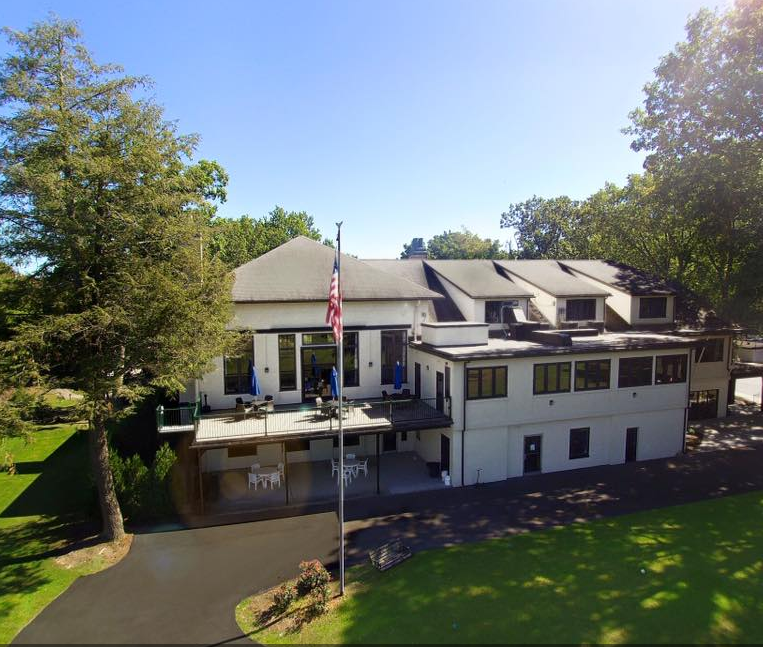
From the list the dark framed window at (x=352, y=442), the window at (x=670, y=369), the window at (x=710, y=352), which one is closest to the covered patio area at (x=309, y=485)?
the dark framed window at (x=352, y=442)

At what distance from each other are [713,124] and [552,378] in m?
15.7

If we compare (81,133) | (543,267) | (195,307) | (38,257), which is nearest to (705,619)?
(195,307)

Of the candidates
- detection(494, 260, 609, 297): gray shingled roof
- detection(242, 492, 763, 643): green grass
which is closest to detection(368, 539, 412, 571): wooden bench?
detection(242, 492, 763, 643): green grass

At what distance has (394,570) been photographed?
43.5ft

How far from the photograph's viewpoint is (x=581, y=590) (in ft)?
40.1

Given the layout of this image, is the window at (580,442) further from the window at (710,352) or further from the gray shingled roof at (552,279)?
the window at (710,352)

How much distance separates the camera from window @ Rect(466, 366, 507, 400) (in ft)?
63.5

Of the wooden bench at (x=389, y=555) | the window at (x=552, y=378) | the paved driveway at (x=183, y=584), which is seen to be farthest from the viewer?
the window at (x=552, y=378)

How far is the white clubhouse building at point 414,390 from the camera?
1917cm

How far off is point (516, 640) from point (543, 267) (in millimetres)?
25998

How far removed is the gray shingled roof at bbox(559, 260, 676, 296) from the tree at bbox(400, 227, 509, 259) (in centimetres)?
4165

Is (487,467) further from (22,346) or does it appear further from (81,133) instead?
(81,133)

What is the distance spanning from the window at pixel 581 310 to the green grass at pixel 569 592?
14.2 m

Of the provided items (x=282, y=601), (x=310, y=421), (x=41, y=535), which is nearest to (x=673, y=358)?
(x=310, y=421)
